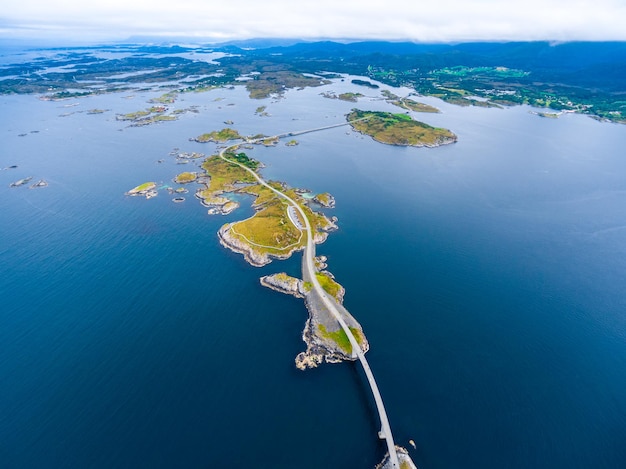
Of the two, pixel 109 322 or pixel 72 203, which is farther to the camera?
pixel 72 203

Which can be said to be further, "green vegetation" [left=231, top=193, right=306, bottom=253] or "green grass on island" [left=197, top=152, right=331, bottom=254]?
"green grass on island" [left=197, top=152, right=331, bottom=254]

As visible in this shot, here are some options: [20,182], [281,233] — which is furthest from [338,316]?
[20,182]

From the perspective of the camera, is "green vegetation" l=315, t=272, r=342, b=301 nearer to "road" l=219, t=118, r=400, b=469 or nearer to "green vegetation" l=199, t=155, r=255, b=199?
"road" l=219, t=118, r=400, b=469

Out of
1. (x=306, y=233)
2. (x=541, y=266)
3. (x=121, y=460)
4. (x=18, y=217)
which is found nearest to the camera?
(x=121, y=460)

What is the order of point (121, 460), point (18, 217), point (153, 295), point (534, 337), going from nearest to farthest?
point (121, 460) < point (534, 337) < point (153, 295) < point (18, 217)

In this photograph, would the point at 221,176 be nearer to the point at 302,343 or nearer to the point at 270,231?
the point at 270,231

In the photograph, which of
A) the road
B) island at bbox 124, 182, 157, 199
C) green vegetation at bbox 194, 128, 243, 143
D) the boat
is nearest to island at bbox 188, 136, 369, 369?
the road

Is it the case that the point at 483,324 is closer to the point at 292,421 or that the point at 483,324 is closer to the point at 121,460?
the point at 292,421

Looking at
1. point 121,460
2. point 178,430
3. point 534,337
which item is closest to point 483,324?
point 534,337
